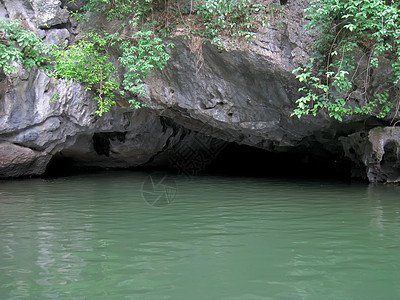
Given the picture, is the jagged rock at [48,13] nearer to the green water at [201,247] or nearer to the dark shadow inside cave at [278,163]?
the green water at [201,247]

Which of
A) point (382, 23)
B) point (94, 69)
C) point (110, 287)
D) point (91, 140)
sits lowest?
point (110, 287)

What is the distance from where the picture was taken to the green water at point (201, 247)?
2689mm

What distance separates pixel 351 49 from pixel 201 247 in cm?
496

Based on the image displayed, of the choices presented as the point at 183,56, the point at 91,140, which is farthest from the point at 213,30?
the point at 91,140

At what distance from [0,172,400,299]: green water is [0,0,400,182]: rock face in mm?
2476

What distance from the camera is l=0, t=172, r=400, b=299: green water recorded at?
2689 mm

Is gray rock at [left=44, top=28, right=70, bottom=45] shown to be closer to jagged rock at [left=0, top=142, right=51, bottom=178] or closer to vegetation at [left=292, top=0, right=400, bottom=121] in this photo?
jagged rock at [left=0, top=142, right=51, bottom=178]

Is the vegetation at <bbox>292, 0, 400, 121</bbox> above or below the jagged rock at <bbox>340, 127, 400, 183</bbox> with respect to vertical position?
above

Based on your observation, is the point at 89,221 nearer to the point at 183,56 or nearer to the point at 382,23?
the point at 183,56

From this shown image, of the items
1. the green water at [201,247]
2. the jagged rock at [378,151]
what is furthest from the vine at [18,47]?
the jagged rock at [378,151]

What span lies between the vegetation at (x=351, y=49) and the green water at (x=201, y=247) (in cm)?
207

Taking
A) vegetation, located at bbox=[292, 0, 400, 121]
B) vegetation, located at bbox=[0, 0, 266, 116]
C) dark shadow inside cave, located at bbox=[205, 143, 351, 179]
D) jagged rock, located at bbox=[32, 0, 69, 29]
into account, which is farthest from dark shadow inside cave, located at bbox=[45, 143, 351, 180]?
jagged rock, located at bbox=[32, 0, 69, 29]

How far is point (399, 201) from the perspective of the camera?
21.1 feet

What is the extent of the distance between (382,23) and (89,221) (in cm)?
575
